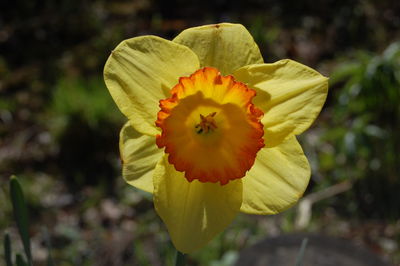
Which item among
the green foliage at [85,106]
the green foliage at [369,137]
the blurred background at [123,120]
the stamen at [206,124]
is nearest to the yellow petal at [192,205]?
the stamen at [206,124]

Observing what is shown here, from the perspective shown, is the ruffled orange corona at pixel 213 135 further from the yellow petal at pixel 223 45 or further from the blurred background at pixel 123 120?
the blurred background at pixel 123 120

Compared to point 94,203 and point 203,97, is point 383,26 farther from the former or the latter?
point 203,97

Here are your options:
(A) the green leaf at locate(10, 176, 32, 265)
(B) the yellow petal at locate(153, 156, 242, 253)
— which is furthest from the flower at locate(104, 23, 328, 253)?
(A) the green leaf at locate(10, 176, 32, 265)

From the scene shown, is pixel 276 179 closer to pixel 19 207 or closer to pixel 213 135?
pixel 213 135

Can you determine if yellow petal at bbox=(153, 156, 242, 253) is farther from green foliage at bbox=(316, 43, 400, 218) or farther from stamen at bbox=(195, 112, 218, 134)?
green foliage at bbox=(316, 43, 400, 218)

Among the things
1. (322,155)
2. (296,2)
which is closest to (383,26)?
(296,2)

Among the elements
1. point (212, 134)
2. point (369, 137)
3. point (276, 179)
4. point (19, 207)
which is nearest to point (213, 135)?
point (212, 134)
